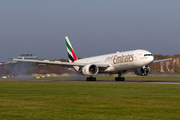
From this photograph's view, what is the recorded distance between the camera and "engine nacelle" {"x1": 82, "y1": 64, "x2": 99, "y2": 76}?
170 feet

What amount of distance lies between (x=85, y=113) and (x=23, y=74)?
7132 cm

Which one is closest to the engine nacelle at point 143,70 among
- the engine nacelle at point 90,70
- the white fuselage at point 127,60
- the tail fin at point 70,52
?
the white fuselage at point 127,60

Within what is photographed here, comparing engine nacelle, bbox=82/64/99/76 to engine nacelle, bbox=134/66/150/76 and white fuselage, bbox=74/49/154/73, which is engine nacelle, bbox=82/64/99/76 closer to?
white fuselage, bbox=74/49/154/73

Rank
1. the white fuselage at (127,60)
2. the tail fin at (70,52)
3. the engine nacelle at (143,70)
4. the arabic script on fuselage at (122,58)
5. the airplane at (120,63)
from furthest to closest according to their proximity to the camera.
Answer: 1. the tail fin at (70,52)
2. the engine nacelle at (143,70)
3. the arabic script on fuselage at (122,58)
4. the airplane at (120,63)
5. the white fuselage at (127,60)

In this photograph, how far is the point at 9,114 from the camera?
516 inches

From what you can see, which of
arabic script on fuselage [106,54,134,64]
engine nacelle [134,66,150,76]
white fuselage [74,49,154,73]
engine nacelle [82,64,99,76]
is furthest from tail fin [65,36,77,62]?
engine nacelle [134,66,150,76]

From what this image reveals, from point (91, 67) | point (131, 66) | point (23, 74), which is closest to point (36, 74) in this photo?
point (23, 74)

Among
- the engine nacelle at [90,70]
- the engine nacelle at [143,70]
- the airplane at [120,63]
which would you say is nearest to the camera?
the airplane at [120,63]

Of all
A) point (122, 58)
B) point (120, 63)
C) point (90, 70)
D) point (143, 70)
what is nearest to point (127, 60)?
point (122, 58)

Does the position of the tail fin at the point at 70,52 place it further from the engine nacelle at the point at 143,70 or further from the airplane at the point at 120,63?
the engine nacelle at the point at 143,70

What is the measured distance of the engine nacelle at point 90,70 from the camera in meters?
51.8

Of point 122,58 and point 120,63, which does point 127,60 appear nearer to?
point 122,58

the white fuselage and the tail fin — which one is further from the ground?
the tail fin

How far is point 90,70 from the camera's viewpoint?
53.0 metres
